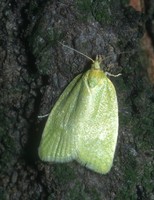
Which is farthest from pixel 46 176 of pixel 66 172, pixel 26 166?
pixel 26 166

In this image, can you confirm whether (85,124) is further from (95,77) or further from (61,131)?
(95,77)

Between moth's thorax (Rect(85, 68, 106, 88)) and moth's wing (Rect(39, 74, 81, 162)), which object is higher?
moth's thorax (Rect(85, 68, 106, 88))

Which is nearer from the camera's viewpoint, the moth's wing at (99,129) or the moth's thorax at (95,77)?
the moth's wing at (99,129)

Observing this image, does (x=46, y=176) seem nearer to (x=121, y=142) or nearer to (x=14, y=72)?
(x=121, y=142)

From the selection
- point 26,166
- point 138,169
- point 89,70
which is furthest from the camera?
point 26,166

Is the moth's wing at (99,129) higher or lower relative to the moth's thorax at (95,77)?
lower

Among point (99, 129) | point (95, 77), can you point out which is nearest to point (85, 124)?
point (99, 129)
